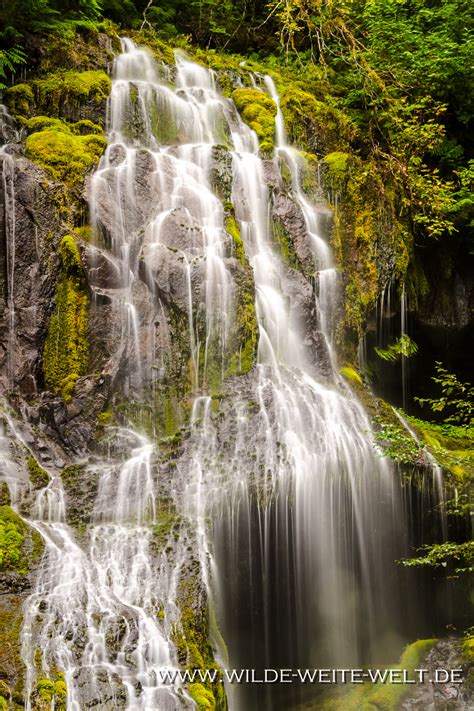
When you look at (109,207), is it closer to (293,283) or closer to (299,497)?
(293,283)

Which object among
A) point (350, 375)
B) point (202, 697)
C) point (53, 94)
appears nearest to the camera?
point (202, 697)

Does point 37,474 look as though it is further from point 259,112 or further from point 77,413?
point 259,112

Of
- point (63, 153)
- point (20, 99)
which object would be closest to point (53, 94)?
point (20, 99)

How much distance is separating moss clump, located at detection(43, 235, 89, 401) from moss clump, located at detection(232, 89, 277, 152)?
5508 millimetres

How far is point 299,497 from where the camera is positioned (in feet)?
29.2

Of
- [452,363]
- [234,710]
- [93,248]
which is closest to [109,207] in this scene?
[93,248]

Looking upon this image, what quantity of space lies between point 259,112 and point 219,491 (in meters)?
9.10

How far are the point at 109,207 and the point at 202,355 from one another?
9.87ft

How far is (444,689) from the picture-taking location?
8844 mm

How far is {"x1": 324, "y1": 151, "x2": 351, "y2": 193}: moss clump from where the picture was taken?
43.8ft

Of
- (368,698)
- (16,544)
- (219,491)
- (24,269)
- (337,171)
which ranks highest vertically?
(337,171)

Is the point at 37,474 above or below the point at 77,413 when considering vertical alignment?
below

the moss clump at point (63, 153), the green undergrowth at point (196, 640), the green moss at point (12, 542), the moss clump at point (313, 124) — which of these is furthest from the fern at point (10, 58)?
the green undergrowth at point (196, 640)

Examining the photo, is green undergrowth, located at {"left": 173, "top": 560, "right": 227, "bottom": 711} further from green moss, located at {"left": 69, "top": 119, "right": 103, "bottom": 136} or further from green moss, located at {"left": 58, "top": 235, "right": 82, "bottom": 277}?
green moss, located at {"left": 69, "top": 119, "right": 103, "bottom": 136}
